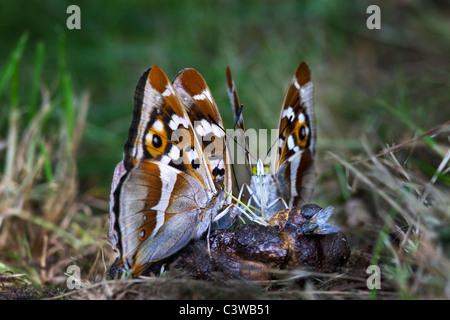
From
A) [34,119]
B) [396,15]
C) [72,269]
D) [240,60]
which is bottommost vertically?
[72,269]

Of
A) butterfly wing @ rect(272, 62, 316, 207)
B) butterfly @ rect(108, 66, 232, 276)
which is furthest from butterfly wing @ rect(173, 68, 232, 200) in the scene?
butterfly wing @ rect(272, 62, 316, 207)

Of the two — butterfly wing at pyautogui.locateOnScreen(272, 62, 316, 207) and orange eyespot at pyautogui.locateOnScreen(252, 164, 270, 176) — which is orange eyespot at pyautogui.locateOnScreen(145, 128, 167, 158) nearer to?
orange eyespot at pyautogui.locateOnScreen(252, 164, 270, 176)

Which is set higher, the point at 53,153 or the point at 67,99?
the point at 67,99

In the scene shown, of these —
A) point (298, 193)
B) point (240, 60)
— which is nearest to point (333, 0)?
point (240, 60)

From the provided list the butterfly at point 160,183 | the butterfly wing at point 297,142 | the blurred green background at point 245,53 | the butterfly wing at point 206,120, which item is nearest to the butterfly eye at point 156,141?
the butterfly at point 160,183

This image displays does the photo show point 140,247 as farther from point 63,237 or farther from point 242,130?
point 63,237

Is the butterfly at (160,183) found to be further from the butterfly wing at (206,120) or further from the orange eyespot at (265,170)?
the orange eyespot at (265,170)

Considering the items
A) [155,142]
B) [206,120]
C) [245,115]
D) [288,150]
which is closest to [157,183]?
[155,142]
